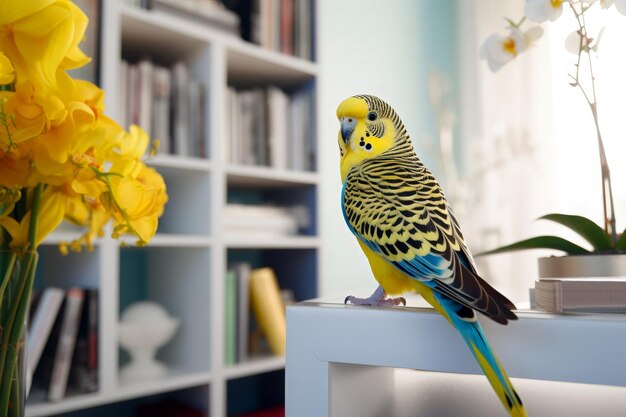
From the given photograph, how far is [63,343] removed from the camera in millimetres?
1297

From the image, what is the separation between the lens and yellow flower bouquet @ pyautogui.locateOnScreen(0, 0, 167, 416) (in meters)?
0.46

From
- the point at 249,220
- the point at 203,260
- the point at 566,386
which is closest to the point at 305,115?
the point at 249,220

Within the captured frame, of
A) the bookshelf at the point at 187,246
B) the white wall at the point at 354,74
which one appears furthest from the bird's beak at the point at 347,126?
the white wall at the point at 354,74

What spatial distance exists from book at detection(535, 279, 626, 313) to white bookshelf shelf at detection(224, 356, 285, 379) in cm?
129

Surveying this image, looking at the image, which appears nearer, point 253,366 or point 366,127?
point 366,127

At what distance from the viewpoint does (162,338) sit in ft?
5.05

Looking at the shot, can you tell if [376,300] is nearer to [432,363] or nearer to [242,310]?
[432,363]

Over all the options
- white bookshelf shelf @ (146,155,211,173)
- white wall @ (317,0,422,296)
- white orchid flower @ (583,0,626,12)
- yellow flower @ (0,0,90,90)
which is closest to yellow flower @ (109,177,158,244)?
yellow flower @ (0,0,90,90)

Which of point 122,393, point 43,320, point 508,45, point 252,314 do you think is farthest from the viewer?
point 252,314

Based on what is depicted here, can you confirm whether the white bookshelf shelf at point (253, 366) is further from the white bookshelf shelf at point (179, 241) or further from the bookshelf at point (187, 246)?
the white bookshelf shelf at point (179, 241)

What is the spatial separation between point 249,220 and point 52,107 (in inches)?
51.7

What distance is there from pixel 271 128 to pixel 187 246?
1.63 feet

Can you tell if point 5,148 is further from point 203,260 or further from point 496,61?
point 203,260

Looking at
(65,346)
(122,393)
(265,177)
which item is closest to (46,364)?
(65,346)
